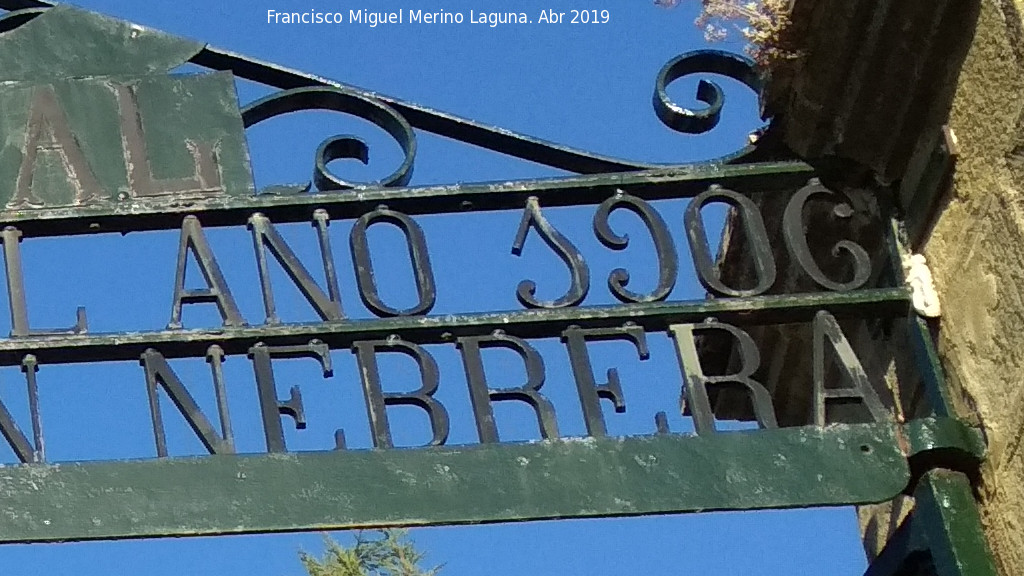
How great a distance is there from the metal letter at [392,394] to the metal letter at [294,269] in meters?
0.10

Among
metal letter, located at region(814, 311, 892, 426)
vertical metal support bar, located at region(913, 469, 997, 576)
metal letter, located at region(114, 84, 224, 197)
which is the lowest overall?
vertical metal support bar, located at region(913, 469, 997, 576)

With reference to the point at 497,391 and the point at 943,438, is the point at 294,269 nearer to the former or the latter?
the point at 497,391

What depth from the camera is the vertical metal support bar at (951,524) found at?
3.07 metres

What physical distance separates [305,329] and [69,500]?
52cm

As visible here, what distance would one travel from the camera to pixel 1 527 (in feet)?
10.0

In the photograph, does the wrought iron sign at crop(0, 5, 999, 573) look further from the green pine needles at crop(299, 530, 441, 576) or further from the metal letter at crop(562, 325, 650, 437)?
the green pine needles at crop(299, 530, 441, 576)

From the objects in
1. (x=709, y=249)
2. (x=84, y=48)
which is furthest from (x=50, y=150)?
(x=709, y=249)

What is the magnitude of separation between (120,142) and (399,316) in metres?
0.70

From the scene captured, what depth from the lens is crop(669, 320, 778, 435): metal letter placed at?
3.23 meters

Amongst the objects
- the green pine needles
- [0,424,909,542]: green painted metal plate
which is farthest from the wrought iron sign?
the green pine needles

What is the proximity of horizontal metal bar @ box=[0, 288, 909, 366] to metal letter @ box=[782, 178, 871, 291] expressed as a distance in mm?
37

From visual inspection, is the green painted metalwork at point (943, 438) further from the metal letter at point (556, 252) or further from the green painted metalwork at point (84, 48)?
the green painted metalwork at point (84, 48)

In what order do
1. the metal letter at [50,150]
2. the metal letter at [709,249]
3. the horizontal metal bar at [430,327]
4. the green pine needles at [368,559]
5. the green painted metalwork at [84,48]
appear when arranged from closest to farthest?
the horizontal metal bar at [430,327]
the metal letter at [709,249]
the metal letter at [50,150]
the green painted metalwork at [84,48]
the green pine needles at [368,559]

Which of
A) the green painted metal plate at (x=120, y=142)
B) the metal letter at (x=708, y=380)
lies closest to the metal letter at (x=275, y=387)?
the green painted metal plate at (x=120, y=142)
